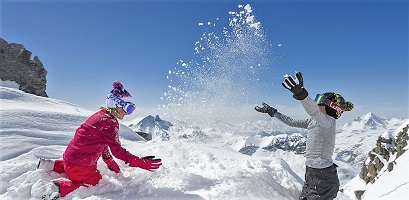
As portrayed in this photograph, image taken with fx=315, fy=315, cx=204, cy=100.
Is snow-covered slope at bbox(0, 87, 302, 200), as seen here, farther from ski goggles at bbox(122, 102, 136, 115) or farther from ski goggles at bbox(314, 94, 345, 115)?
ski goggles at bbox(314, 94, 345, 115)

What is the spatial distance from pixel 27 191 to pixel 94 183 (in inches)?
35.2

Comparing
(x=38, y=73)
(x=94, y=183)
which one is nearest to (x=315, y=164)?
(x=94, y=183)

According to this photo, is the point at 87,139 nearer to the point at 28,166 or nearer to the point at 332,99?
the point at 28,166

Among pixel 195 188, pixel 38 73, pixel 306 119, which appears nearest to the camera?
pixel 195 188

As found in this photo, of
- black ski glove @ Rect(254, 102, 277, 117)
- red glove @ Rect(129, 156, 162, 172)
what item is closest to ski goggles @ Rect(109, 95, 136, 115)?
red glove @ Rect(129, 156, 162, 172)

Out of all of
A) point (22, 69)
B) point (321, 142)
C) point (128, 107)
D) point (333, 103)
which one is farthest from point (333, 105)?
point (22, 69)

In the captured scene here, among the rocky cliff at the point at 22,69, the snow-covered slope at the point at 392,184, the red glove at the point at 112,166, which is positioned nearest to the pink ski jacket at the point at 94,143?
the red glove at the point at 112,166

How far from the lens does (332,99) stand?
460cm

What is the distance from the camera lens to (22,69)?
26.0 m

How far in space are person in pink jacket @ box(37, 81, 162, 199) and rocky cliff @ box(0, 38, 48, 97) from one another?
2040 cm

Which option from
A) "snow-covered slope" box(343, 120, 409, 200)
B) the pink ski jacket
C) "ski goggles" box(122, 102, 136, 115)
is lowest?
"snow-covered slope" box(343, 120, 409, 200)

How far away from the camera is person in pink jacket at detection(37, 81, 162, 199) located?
4.64m

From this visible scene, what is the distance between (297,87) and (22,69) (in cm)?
2734

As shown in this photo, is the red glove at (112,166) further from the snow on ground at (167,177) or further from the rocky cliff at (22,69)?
the rocky cliff at (22,69)
